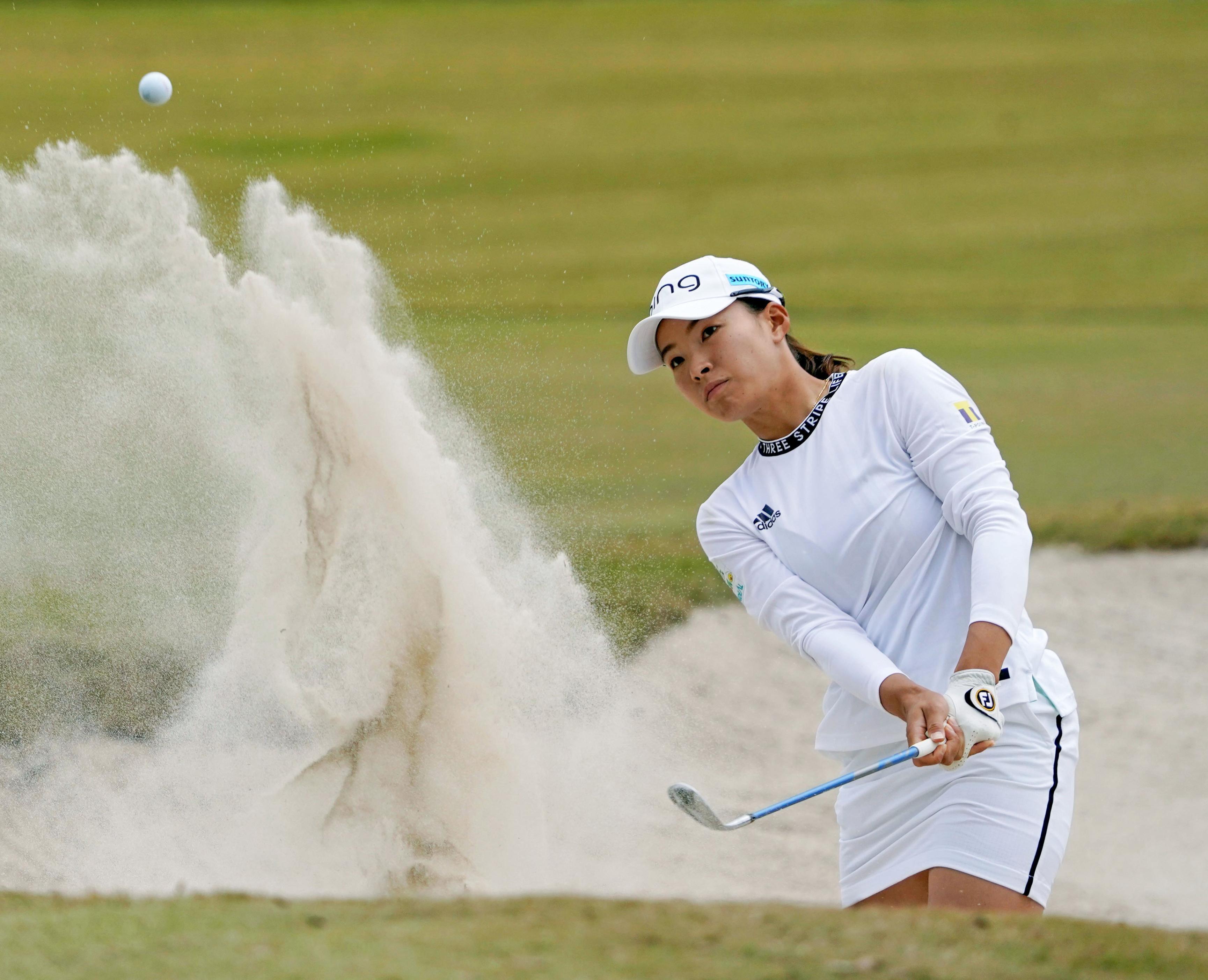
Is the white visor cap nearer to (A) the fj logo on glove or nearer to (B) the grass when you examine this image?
(A) the fj logo on glove

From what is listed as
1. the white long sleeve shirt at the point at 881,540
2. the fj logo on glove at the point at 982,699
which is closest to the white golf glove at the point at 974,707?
the fj logo on glove at the point at 982,699

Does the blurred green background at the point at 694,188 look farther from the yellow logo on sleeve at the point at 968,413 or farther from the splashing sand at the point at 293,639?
the yellow logo on sleeve at the point at 968,413

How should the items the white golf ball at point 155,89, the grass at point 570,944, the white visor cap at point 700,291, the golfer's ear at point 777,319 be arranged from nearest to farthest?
the grass at point 570,944
the white visor cap at point 700,291
the golfer's ear at point 777,319
the white golf ball at point 155,89

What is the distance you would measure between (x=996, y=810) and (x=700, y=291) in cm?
103

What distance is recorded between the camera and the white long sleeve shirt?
241cm

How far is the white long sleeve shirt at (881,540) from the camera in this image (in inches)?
95.0

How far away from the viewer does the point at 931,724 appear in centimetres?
225

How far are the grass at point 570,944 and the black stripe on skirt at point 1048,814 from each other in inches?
10.6

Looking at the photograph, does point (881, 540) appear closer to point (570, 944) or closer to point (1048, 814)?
point (1048, 814)

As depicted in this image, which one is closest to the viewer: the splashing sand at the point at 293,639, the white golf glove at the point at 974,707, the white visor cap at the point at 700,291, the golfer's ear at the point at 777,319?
the white golf glove at the point at 974,707

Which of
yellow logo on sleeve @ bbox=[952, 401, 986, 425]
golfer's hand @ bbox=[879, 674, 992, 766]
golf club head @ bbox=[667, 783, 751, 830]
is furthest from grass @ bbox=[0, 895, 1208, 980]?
yellow logo on sleeve @ bbox=[952, 401, 986, 425]

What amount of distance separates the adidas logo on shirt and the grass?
0.69 metres

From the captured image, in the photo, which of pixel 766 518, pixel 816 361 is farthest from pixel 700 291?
pixel 766 518

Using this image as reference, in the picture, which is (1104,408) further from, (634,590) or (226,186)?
(226,186)
